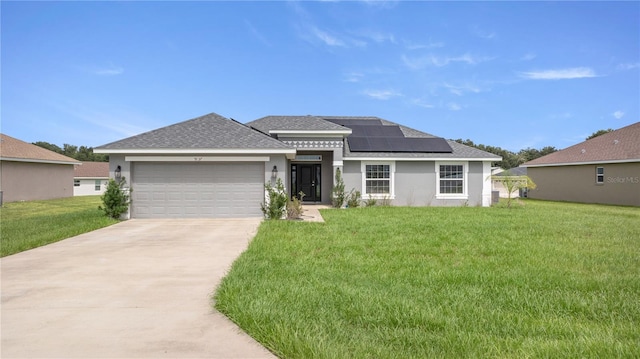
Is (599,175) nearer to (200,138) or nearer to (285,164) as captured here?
(285,164)

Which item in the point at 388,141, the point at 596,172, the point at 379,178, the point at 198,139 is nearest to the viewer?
the point at 198,139

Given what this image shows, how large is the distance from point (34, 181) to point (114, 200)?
18947 mm

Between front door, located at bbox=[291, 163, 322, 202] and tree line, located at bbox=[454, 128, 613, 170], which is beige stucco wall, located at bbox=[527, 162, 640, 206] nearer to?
front door, located at bbox=[291, 163, 322, 202]

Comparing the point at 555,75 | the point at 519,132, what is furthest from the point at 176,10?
the point at 519,132

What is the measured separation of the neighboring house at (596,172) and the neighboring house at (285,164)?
10.7 m

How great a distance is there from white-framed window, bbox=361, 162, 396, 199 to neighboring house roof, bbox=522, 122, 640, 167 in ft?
51.6

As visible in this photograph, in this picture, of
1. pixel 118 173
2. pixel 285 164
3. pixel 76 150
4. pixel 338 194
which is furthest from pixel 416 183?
pixel 76 150

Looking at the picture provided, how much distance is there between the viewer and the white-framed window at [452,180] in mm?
19078

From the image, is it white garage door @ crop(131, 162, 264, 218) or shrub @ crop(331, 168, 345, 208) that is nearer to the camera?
white garage door @ crop(131, 162, 264, 218)

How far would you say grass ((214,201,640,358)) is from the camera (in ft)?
10.8

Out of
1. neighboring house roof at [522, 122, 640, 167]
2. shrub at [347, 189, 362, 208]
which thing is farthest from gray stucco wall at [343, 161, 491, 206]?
neighboring house roof at [522, 122, 640, 167]

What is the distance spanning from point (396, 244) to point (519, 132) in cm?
3026

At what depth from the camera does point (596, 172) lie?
960 inches

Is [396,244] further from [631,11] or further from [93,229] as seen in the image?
[631,11]
